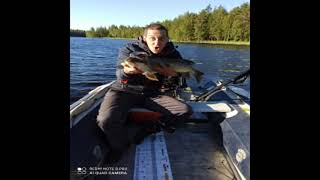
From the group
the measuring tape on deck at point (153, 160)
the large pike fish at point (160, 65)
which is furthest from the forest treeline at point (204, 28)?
the measuring tape on deck at point (153, 160)

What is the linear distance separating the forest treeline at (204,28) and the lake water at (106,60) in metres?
0.06

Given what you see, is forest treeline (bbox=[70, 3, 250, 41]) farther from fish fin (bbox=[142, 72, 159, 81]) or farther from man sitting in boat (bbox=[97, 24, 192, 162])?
fish fin (bbox=[142, 72, 159, 81])

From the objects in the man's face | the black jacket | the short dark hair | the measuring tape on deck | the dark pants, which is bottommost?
the measuring tape on deck

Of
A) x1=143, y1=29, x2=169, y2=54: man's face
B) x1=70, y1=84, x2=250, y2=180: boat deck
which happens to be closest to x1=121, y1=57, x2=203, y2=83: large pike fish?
x1=143, y1=29, x2=169, y2=54: man's face

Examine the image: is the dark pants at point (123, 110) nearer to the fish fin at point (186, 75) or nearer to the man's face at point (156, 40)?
the fish fin at point (186, 75)

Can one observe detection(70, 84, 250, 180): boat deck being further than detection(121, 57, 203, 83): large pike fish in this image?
No

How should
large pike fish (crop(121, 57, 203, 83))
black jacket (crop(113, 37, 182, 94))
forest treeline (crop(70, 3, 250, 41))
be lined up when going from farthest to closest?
black jacket (crop(113, 37, 182, 94))
large pike fish (crop(121, 57, 203, 83))
forest treeline (crop(70, 3, 250, 41))

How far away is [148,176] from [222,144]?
25.8 inches

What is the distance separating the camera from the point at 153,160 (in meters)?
2.31

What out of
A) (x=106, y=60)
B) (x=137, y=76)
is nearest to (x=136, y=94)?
(x=137, y=76)

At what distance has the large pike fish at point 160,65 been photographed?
7.26ft

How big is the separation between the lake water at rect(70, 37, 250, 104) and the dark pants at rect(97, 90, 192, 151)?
0.22 metres

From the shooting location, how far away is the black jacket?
232 cm
